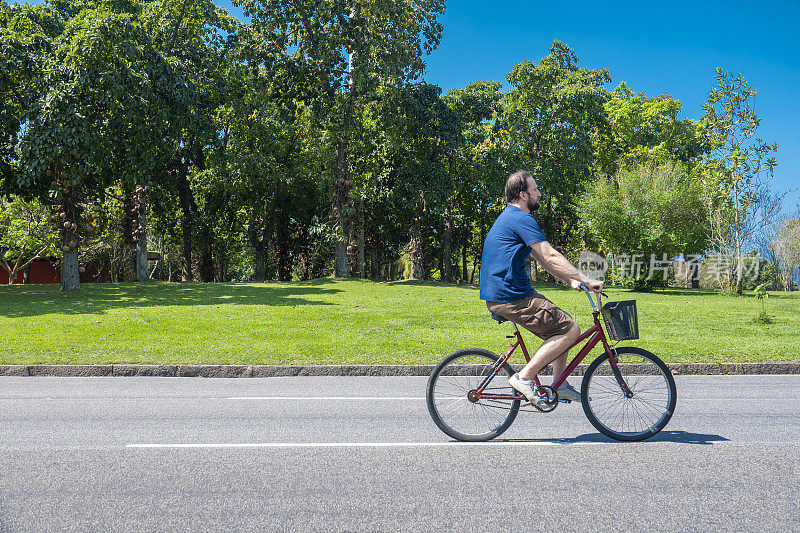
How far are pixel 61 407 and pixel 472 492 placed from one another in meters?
5.34

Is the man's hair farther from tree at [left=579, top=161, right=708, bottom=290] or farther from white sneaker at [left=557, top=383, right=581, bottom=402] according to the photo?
tree at [left=579, top=161, right=708, bottom=290]

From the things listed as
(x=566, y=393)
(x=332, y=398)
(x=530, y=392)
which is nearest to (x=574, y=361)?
(x=566, y=393)

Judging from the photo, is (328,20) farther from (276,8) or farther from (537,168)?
(537,168)

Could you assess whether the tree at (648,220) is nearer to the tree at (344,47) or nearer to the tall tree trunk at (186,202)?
the tree at (344,47)

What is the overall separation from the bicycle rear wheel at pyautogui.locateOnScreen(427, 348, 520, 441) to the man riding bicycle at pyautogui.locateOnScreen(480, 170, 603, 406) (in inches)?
9.8

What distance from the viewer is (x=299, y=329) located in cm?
1414

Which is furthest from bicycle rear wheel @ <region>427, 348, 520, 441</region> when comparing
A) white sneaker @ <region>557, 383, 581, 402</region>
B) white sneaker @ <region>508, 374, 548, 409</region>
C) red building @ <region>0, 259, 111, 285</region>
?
red building @ <region>0, 259, 111, 285</region>

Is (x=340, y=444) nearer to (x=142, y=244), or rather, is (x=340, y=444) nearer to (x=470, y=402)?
(x=470, y=402)

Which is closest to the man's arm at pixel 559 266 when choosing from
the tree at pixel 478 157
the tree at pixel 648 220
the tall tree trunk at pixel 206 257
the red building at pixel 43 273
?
the tree at pixel 648 220

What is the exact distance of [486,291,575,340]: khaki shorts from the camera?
5.09 m

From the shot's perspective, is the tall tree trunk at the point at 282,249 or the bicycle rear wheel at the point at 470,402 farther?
the tall tree trunk at the point at 282,249

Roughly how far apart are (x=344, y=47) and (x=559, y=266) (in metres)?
28.7

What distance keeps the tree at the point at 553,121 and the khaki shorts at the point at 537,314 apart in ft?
113

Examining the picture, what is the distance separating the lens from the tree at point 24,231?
38419mm
